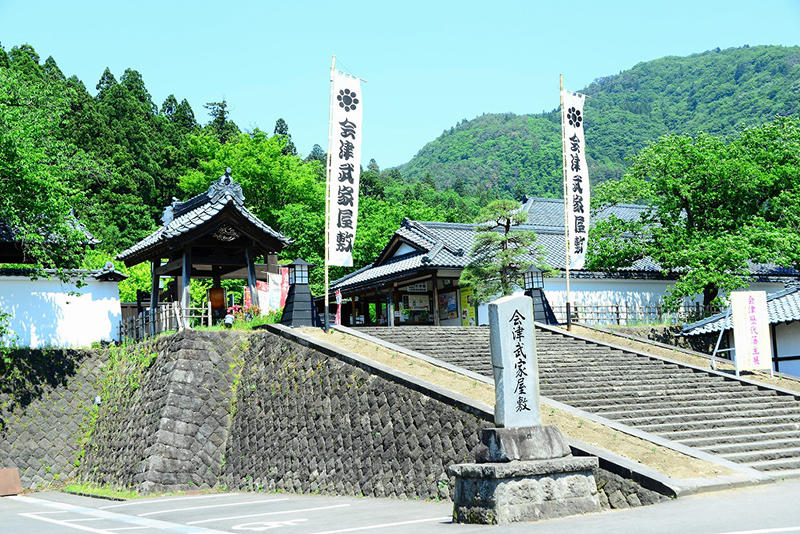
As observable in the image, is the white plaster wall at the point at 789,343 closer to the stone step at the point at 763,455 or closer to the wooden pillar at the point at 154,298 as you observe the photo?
the stone step at the point at 763,455

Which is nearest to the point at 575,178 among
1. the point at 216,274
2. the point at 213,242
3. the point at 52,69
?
the point at 213,242

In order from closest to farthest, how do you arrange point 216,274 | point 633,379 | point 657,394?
point 657,394
point 633,379
point 216,274

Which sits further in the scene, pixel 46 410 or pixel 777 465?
pixel 46 410

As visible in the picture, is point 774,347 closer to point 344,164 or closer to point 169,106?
point 344,164

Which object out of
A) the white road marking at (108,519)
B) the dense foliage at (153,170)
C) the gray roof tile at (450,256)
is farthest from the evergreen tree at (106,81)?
the white road marking at (108,519)

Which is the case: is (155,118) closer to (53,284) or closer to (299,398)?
(53,284)

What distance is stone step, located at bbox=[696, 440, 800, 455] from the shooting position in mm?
10883

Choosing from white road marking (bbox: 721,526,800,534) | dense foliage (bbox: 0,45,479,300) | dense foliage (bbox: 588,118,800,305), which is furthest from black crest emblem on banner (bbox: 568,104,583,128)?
white road marking (bbox: 721,526,800,534)

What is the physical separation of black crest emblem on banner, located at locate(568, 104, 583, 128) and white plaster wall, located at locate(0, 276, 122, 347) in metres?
13.5

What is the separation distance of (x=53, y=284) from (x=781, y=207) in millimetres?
22259

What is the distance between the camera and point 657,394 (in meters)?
13.6

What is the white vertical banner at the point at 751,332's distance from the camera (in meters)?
15.9

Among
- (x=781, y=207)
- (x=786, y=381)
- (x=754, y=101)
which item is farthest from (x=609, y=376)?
(x=754, y=101)

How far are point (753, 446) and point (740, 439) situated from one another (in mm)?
332
